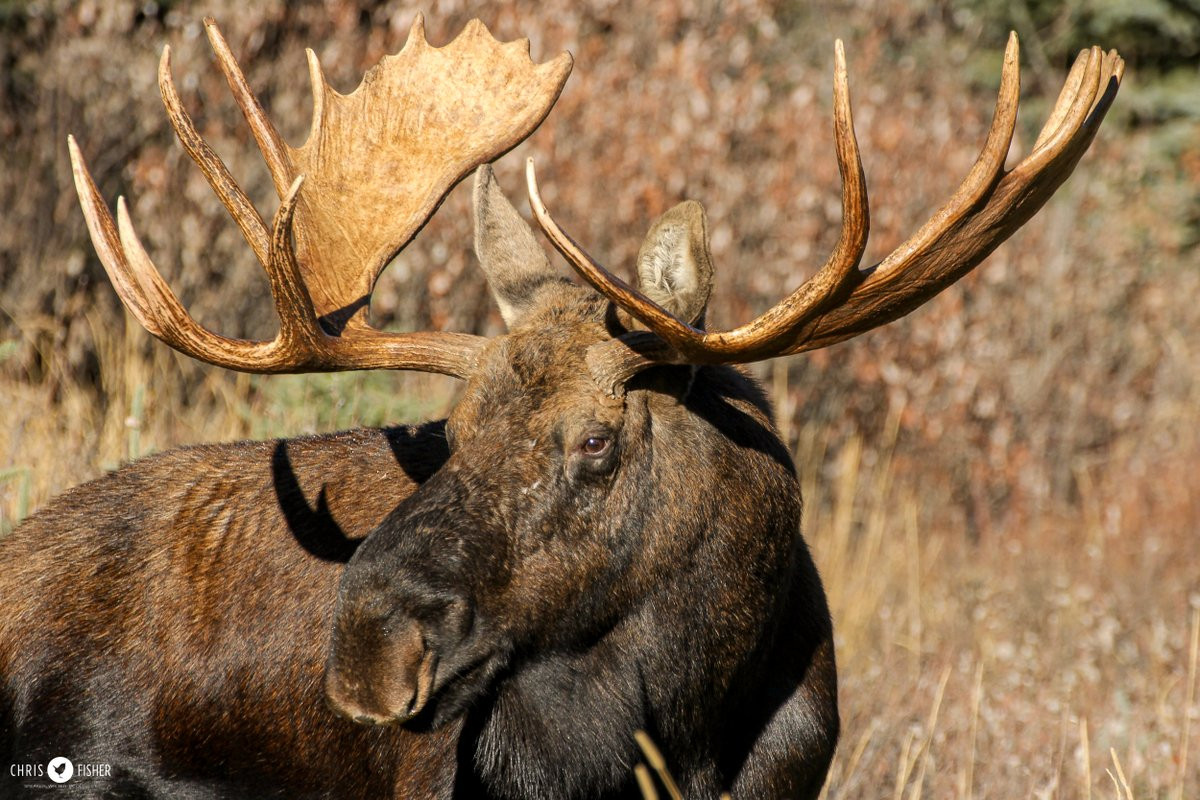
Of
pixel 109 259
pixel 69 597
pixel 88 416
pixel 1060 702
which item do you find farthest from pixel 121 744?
pixel 1060 702

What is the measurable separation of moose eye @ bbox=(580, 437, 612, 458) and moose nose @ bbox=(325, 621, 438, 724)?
63cm

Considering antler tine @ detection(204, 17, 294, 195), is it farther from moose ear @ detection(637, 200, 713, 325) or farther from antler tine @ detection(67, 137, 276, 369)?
moose ear @ detection(637, 200, 713, 325)

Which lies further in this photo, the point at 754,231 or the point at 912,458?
the point at 912,458

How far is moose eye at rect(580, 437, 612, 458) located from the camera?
3.58 metres

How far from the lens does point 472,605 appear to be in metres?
3.34

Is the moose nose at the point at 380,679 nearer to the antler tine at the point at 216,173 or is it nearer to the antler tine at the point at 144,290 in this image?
the antler tine at the point at 144,290

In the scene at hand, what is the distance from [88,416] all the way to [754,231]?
4.74m

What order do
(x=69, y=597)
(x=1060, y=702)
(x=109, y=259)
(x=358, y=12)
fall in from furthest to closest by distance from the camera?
(x=358, y=12) < (x=1060, y=702) < (x=69, y=597) < (x=109, y=259)

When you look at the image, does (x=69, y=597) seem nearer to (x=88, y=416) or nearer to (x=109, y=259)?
(x=109, y=259)

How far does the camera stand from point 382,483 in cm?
426

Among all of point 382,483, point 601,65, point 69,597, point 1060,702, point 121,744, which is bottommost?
point 1060,702

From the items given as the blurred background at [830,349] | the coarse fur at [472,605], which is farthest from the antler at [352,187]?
the blurred background at [830,349]

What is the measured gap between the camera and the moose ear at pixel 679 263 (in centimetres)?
362

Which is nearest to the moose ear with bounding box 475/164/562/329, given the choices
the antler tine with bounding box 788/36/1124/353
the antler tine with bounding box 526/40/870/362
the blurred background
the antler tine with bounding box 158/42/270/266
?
the antler tine with bounding box 158/42/270/266
